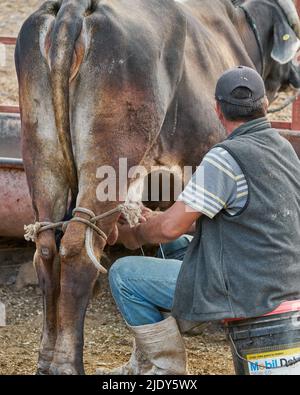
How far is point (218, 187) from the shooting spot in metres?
3.61

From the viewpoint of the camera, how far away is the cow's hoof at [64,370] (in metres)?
4.28

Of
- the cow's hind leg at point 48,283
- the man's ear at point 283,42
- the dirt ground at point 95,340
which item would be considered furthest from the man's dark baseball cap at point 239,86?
the man's ear at point 283,42

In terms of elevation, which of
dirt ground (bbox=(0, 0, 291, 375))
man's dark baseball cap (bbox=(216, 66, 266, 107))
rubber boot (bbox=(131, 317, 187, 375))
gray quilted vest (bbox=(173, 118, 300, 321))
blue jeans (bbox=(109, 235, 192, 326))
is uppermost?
man's dark baseball cap (bbox=(216, 66, 266, 107))

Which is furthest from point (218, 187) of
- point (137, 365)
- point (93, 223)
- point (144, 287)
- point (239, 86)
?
point (137, 365)

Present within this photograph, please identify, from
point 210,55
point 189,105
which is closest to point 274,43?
point 210,55

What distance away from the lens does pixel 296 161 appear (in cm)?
381

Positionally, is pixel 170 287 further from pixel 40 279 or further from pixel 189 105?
pixel 189 105

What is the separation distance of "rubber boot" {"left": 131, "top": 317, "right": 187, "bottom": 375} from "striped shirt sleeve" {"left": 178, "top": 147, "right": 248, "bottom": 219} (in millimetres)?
682

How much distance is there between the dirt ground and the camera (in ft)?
17.9

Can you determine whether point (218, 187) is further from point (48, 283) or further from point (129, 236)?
point (48, 283)

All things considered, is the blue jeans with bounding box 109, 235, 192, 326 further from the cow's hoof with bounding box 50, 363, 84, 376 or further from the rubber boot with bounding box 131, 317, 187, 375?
the cow's hoof with bounding box 50, 363, 84, 376

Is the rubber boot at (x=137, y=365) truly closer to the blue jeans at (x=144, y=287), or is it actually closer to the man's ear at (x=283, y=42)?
the blue jeans at (x=144, y=287)

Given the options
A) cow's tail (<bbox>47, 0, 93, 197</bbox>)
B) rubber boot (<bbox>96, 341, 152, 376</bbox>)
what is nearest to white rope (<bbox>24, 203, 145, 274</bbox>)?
cow's tail (<bbox>47, 0, 93, 197</bbox>)

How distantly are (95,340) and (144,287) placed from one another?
6.46 ft
